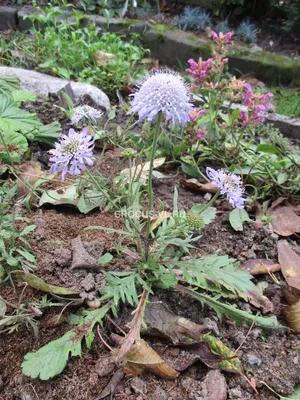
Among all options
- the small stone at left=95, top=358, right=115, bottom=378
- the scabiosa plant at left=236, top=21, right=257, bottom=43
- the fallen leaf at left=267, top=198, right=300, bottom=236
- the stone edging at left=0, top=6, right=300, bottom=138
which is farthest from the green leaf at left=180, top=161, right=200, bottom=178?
the scabiosa plant at left=236, top=21, right=257, bottom=43

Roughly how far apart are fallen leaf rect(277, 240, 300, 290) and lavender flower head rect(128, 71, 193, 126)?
0.90m

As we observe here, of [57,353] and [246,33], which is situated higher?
[246,33]

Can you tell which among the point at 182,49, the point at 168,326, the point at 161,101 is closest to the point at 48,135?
the point at 161,101

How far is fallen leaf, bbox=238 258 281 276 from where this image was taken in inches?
69.9

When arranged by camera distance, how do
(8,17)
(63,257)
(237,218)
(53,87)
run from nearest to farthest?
(63,257), (237,218), (53,87), (8,17)

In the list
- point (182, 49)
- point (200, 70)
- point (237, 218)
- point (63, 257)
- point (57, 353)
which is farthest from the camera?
point (182, 49)

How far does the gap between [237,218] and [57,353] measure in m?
1.13

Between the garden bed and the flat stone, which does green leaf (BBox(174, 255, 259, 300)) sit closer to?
the garden bed

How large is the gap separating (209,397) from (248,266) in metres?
0.67

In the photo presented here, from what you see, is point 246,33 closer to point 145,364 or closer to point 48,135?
point 48,135

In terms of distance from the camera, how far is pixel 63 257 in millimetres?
1605

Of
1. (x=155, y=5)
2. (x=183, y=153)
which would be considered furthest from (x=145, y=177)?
(x=155, y=5)

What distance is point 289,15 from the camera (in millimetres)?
4441

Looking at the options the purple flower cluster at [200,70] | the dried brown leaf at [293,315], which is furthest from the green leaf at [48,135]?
the dried brown leaf at [293,315]
